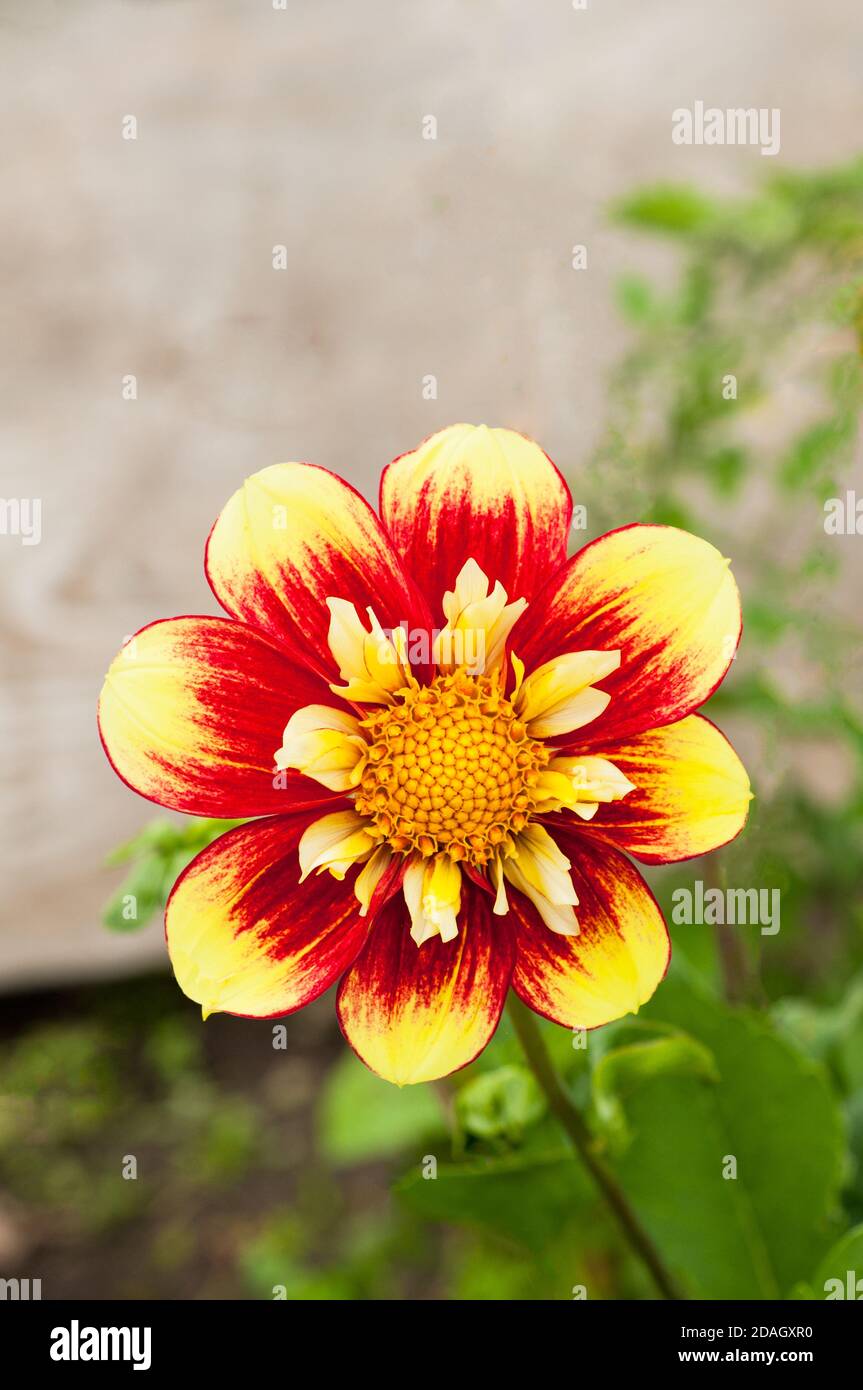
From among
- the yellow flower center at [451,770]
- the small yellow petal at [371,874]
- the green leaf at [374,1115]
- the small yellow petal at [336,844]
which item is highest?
the yellow flower center at [451,770]

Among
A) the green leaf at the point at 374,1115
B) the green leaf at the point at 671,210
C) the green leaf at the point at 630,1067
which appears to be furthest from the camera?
the green leaf at the point at 374,1115

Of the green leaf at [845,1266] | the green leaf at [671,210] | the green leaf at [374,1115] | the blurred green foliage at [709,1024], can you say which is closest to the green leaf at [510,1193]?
the blurred green foliage at [709,1024]

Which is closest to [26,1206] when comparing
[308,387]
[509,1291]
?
[509,1291]

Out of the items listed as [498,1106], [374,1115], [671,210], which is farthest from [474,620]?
[374,1115]

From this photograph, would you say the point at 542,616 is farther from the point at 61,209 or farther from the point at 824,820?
the point at 61,209

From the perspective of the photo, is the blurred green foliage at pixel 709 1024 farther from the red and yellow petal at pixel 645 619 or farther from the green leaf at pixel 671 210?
the red and yellow petal at pixel 645 619

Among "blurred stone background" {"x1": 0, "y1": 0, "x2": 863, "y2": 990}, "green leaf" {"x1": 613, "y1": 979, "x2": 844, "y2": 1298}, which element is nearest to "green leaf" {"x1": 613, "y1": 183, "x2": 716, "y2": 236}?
"blurred stone background" {"x1": 0, "y1": 0, "x2": 863, "y2": 990}

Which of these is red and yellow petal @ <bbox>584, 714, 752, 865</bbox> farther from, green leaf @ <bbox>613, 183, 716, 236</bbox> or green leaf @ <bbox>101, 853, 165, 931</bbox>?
green leaf @ <bbox>613, 183, 716, 236</bbox>

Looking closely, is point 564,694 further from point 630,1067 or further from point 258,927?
point 630,1067
